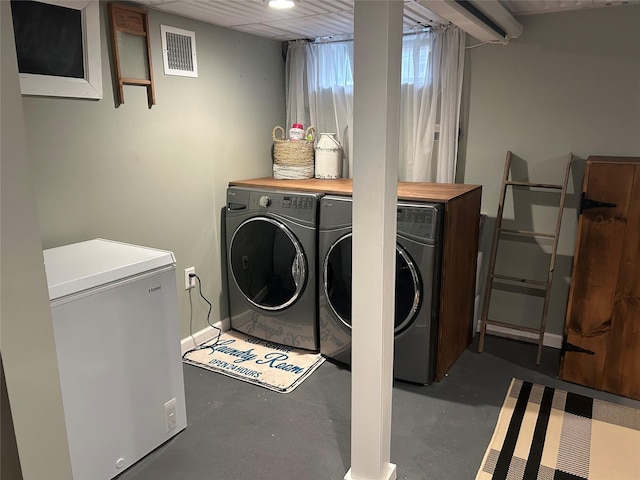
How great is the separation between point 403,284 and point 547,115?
135 centimetres

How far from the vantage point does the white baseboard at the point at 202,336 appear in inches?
121

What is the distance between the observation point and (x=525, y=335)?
128 inches

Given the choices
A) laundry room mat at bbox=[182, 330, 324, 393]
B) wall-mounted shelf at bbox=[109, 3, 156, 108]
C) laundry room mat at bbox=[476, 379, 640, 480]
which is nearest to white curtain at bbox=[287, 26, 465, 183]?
wall-mounted shelf at bbox=[109, 3, 156, 108]

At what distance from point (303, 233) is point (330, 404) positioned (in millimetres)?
961

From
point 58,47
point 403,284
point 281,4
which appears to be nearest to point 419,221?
point 403,284

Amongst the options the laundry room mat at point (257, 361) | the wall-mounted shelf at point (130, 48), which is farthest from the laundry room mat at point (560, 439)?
the wall-mounted shelf at point (130, 48)

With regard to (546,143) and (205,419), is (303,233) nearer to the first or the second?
(205,419)

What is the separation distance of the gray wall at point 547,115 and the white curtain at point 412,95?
0.13 metres

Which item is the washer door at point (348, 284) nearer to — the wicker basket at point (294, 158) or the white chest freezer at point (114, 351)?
the wicker basket at point (294, 158)

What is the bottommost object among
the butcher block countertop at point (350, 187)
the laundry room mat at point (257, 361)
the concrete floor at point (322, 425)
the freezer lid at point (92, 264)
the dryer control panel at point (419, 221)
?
the concrete floor at point (322, 425)

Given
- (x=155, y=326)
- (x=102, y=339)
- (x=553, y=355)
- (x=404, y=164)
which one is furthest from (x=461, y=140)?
(x=102, y=339)

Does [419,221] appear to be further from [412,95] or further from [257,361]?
[257,361]

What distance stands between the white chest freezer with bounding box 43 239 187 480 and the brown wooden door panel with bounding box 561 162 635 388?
6.65 ft

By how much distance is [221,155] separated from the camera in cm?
317
